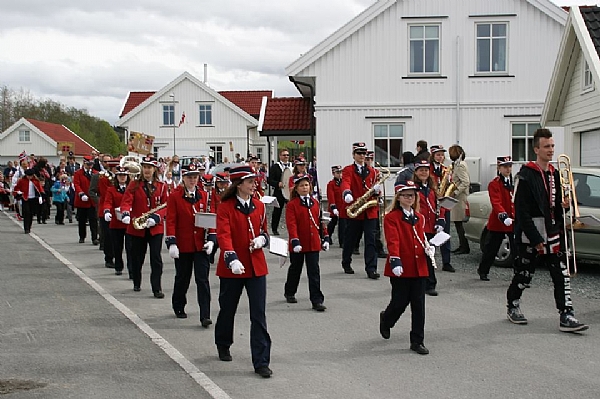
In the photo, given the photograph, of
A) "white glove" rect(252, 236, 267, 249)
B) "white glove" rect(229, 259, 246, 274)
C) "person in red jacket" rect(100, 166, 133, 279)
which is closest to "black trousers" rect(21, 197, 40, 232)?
"person in red jacket" rect(100, 166, 133, 279)

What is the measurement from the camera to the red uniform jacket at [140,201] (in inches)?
415

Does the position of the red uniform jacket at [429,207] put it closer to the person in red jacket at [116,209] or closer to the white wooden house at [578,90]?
the person in red jacket at [116,209]

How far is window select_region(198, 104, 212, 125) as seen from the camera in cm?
5644

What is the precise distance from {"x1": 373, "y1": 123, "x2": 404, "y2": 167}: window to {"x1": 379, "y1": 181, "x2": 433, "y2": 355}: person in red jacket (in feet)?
57.5

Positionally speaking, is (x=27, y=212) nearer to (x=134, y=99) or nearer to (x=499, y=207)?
(x=499, y=207)

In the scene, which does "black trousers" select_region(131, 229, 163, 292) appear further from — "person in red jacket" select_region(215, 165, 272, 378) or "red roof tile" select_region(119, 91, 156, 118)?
"red roof tile" select_region(119, 91, 156, 118)

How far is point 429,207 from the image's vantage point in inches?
407

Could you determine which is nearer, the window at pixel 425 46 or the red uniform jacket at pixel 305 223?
the red uniform jacket at pixel 305 223

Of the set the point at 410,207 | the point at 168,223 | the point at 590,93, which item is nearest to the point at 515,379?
the point at 410,207

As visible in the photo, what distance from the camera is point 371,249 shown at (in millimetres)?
11789

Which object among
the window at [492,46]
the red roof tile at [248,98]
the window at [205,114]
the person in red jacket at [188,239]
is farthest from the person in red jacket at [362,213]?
the red roof tile at [248,98]

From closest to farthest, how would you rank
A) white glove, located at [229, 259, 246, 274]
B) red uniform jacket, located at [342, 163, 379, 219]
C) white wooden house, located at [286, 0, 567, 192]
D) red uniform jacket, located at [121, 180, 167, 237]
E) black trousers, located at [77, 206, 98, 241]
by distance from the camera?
white glove, located at [229, 259, 246, 274], red uniform jacket, located at [121, 180, 167, 237], red uniform jacket, located at [342, 163, 379, 219], black trousers, located at [77, 206, 98, 241], white wooden house, located at [286, 0, 567, 192]

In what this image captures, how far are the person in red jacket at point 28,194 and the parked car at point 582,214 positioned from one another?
12.1 metres

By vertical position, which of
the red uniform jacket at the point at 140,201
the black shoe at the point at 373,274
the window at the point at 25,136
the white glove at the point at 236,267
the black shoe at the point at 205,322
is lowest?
the black shoe at the point at 205,322
